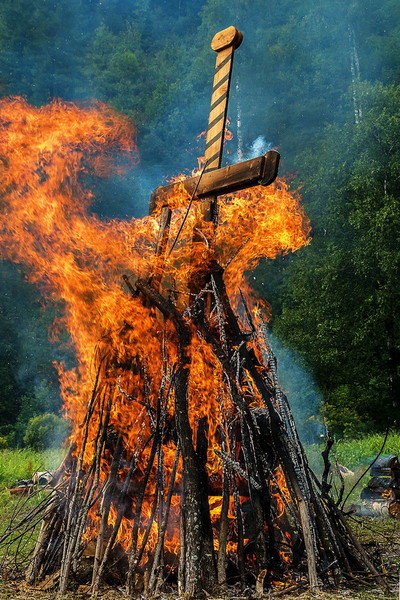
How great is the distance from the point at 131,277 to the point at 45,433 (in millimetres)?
13041

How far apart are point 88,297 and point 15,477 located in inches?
322

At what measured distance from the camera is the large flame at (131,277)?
167 inches

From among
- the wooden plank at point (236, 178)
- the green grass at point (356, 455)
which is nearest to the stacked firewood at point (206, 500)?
the wooden plank at point (236, 178)

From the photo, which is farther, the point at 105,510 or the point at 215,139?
the point at 215,139

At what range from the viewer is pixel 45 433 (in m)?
16.5

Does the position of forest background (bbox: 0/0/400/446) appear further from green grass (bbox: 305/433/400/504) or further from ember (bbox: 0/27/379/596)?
ember (bbox: 0/27/379/596)

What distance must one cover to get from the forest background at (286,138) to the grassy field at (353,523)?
3635 mm

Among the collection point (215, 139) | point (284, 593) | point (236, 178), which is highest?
point (215, 139)

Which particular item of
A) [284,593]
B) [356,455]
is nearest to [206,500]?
[284,593]

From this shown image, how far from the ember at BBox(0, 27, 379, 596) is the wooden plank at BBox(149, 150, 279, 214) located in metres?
0.01

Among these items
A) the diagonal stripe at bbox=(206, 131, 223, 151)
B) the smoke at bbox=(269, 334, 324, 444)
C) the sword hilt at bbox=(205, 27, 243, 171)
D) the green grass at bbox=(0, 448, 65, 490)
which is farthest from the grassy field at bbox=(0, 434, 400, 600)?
the smoke at bbox=(269, 334, 324, 444)

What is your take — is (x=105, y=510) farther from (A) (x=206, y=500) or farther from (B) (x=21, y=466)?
(B) (x=21, y=466)

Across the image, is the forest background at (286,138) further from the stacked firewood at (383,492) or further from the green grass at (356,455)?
the stacked firewood at (383,492)

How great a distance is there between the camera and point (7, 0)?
41.2 meters
